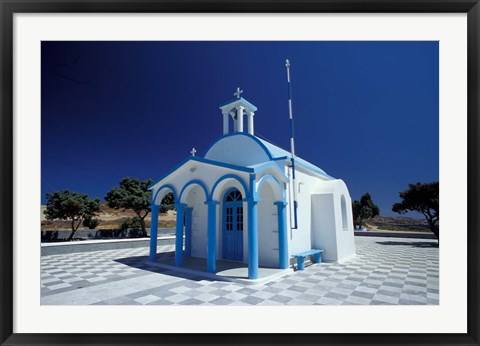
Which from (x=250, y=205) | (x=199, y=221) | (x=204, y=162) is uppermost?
(x=204, y=162)

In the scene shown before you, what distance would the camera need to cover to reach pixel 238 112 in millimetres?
10266

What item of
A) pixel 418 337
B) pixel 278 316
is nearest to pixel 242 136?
pixel 278 316

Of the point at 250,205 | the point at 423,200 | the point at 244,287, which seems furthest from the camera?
the point at 423,200

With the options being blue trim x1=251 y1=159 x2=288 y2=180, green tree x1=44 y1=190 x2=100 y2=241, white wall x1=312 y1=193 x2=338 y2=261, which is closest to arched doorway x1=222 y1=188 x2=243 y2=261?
blue trim x1=251 y1=159 x2=288 y2=180

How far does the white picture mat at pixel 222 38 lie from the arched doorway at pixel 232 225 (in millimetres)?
5419

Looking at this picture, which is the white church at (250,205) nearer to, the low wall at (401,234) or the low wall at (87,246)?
the low wall at (87,246)

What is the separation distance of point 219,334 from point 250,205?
4219 mm

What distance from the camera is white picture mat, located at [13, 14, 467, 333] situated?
3.08 m

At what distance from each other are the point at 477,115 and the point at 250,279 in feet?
18.4

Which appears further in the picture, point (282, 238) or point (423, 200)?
point (423, 200)

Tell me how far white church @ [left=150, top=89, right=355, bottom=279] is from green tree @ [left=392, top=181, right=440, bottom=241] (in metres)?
8.85

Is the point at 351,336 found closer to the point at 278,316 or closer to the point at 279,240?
the point at 278,316

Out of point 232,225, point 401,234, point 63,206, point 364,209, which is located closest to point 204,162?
point 232,225

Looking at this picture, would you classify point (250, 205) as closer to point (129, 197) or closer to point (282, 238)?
point (282, 238)
